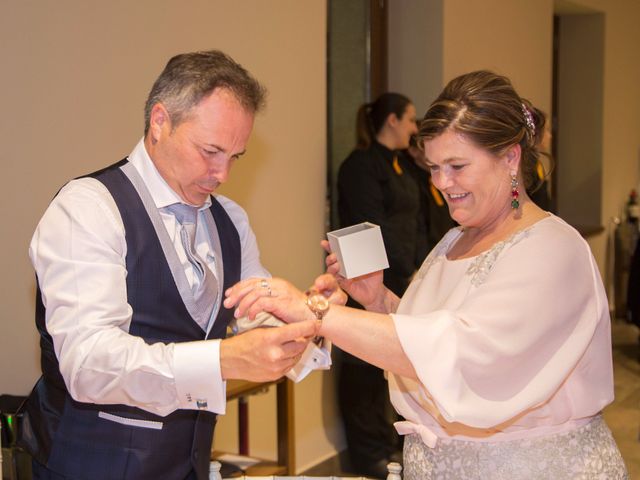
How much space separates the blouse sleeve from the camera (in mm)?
1612

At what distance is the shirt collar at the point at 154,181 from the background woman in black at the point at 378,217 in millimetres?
2385

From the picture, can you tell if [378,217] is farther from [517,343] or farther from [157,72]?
[517,343]

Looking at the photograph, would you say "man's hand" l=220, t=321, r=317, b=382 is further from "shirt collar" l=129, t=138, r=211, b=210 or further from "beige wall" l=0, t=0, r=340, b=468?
"beige wall" l=0, t=0, r=340, b=468

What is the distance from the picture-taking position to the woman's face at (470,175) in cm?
186

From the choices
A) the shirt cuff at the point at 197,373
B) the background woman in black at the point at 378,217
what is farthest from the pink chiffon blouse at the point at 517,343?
the background woman in black at the point at 378,217

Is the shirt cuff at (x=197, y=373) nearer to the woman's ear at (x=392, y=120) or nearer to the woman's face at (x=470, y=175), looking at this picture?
the woman's face at (x=470, y=175)

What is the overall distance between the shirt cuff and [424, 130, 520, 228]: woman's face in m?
0.68

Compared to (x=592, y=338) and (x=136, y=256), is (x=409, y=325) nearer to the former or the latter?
(x=592, y=338)

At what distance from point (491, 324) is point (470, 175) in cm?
39

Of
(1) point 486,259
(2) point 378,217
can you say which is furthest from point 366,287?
(2) point 378,217

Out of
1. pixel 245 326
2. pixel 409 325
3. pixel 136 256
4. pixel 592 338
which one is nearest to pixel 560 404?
pixel 592 338

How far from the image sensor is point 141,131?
10.5ft

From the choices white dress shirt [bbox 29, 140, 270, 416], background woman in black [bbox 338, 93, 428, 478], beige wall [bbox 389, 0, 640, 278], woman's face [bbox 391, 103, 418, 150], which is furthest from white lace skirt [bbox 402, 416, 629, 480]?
beige wall [bbox 389, 0, 640, 278]

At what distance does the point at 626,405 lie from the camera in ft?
18.0
